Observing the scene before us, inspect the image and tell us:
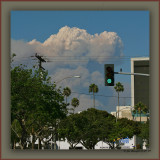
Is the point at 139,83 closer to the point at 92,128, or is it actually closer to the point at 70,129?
the point at 92,128

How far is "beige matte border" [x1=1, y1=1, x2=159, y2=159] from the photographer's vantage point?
1978cm

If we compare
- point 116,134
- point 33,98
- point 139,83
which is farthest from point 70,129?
point 139,83

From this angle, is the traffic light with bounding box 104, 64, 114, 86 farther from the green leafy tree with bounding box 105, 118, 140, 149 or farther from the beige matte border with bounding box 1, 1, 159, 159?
the green leafy tree with bounding box 105, 118, 140, 149

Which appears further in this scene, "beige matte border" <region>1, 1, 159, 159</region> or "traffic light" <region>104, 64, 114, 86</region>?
"traffic light" <region>104, 64, 114, 86</region>

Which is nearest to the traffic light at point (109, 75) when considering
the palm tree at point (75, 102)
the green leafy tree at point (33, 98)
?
the green leafy tree at point (33, 98)

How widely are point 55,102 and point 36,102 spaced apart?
Result: 3.88m

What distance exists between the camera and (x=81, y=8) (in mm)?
21422

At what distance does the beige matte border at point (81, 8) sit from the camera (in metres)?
19.8

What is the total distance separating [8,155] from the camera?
2020 cm

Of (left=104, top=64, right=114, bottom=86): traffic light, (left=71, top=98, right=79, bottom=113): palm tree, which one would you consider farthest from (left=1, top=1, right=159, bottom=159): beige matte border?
(left=71, top=98, right=79, bottom=113): palm tree

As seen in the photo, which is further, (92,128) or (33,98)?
(92,128)

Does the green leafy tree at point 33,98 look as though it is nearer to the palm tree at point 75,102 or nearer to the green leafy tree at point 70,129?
→ the green leafy tree at point 70,129

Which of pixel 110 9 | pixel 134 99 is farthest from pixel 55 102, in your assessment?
pixel 134 99

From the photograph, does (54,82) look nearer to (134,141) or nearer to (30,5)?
(30,5)
